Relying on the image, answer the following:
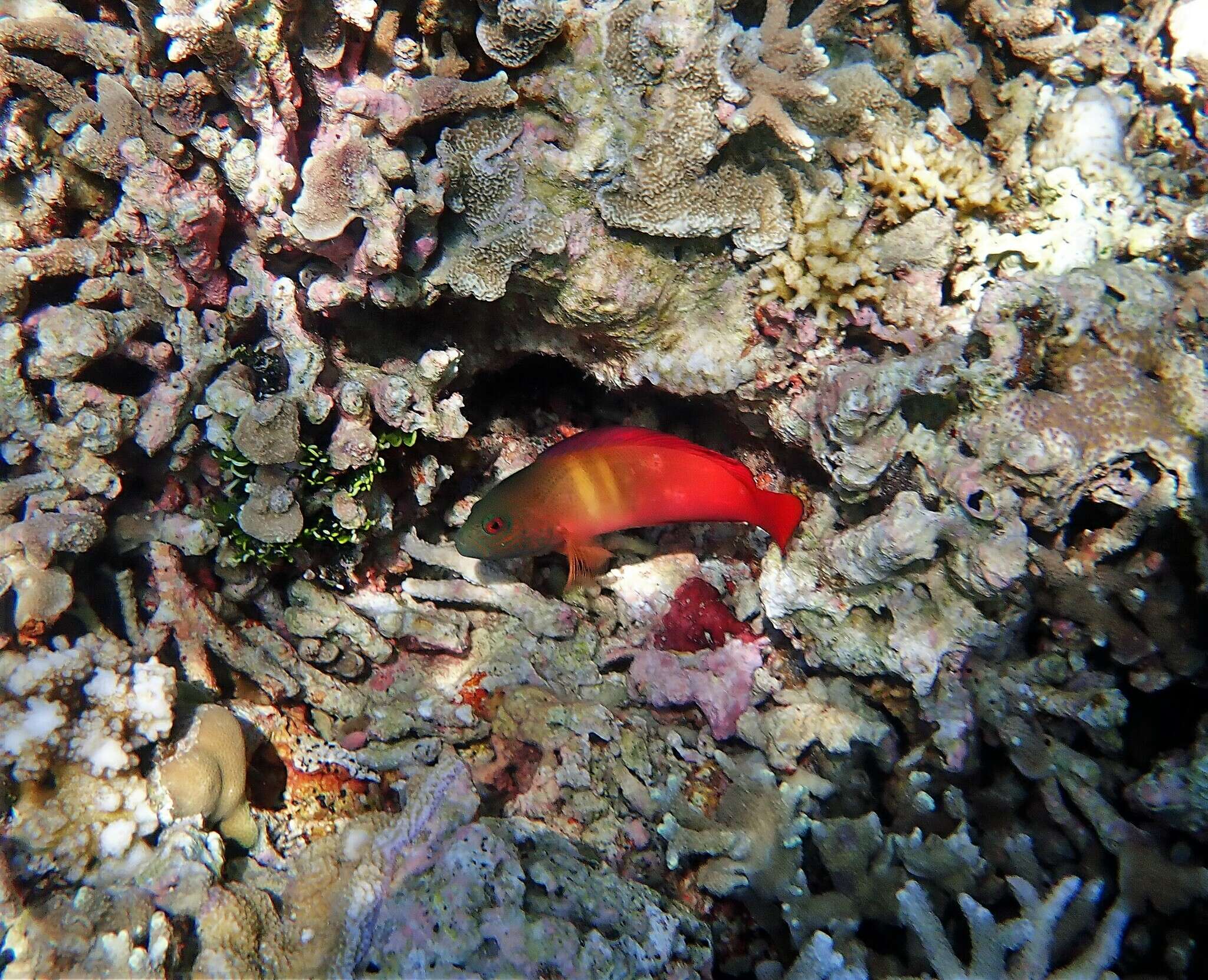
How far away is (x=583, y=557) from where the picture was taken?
3672 mm

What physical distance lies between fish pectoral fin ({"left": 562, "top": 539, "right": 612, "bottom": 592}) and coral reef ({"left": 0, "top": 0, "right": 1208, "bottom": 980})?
640mm

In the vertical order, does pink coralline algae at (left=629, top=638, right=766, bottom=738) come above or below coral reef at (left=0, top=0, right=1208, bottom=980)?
below

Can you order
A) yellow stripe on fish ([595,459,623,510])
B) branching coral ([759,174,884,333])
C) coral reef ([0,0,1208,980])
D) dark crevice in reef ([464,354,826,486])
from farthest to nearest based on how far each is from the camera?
dark crevice in reef ([464,354,826,486]) < yellow stripe on fish ([595,459,623,510]) < branching coral ([759,174,884,333]) < coral reef ([0,0,1208,980])

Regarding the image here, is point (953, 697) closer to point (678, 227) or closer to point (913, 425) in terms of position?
point (913, 425)

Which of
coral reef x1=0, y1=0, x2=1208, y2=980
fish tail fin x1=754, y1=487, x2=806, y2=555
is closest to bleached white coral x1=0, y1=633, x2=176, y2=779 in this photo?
coral reef x1=0, y1=0, x2=1208, y2=980

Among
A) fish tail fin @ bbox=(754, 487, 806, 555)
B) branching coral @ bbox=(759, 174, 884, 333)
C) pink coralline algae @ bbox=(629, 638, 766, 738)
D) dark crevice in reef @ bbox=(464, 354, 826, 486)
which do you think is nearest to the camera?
branching coral @ bbox=(759, 174, 884, 333)

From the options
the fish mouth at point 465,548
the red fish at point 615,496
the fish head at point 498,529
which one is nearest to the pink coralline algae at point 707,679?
the red fish at point 615,496

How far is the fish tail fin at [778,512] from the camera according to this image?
3256 millimetres

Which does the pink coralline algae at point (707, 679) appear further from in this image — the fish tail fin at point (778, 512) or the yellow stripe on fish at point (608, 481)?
the yellow stripe on fish at point (608, 481)

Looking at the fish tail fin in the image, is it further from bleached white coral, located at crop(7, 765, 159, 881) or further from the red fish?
bleached white coral, located at crop(7, 765, 159, 881)

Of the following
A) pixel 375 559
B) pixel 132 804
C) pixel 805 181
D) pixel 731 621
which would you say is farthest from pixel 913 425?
pixel 132 804

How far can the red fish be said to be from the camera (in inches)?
129

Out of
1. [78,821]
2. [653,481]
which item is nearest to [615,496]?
[653,481]

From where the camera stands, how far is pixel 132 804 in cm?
253
